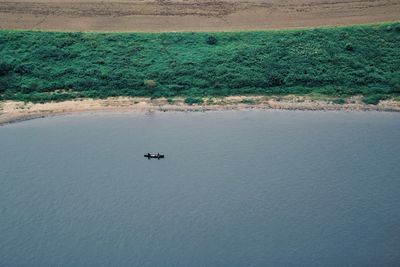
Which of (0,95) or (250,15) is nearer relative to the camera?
(0,95)

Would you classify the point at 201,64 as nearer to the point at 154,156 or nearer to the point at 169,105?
the point at 169,105

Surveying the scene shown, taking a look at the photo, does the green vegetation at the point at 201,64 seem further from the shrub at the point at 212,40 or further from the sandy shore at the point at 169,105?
the sandy shore at the point at 169,105

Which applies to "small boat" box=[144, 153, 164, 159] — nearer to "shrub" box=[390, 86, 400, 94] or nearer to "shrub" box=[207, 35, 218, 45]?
"shrub" box=[207, 35, 218, 45]

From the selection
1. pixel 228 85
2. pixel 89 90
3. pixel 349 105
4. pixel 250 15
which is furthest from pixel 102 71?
pixel 349 105

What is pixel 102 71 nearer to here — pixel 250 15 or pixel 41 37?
pixel 41 37

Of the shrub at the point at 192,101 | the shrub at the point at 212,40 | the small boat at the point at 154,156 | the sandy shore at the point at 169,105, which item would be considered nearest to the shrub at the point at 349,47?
the sandy shore at the point at 169,105

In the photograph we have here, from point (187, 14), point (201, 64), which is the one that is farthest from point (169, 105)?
point (187, 14)
